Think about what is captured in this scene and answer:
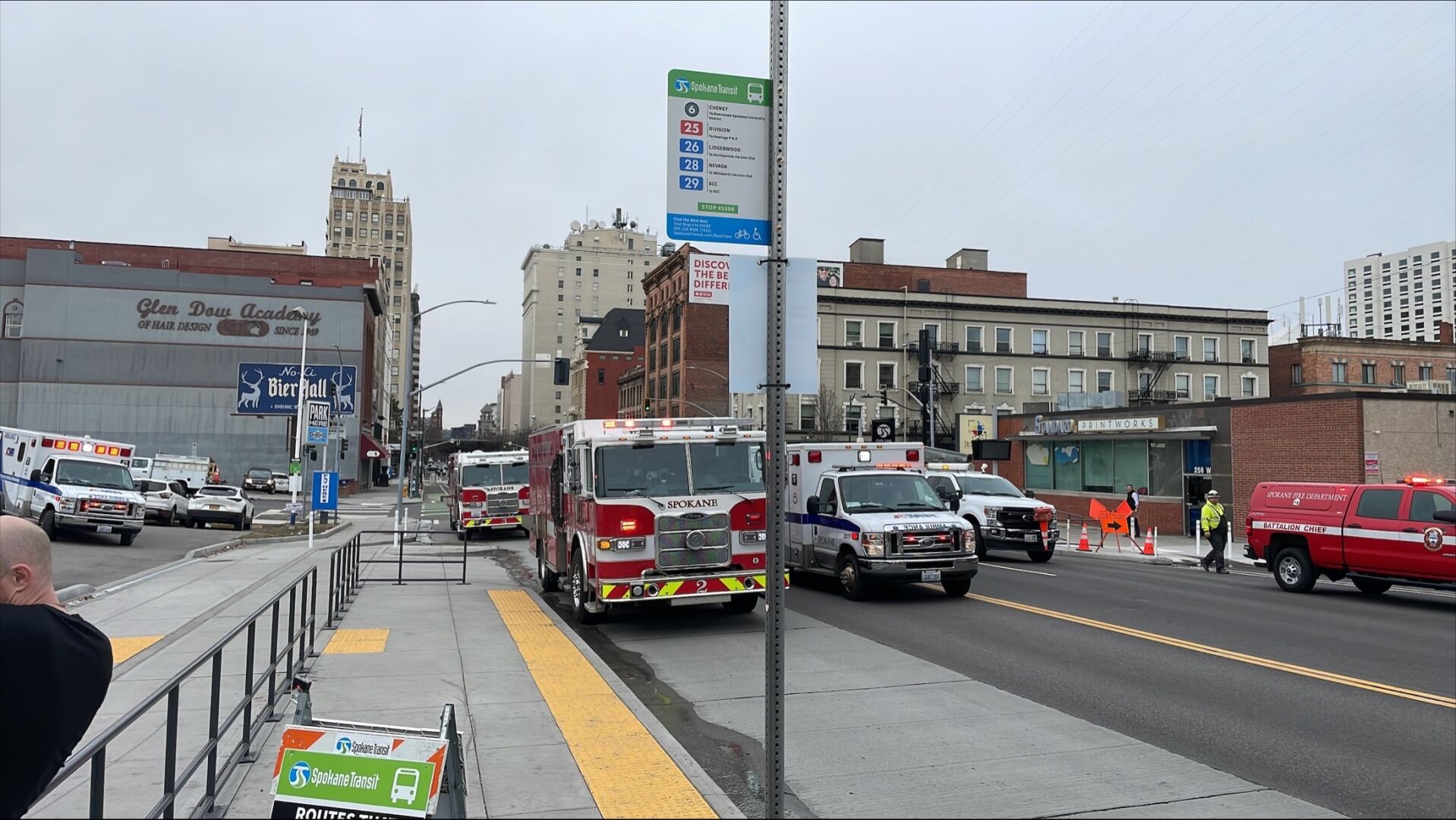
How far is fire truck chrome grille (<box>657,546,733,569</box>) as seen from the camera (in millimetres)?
12172

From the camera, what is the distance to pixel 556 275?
162 meters

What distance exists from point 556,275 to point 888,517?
152 meters

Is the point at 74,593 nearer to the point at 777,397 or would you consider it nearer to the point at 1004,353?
the point at 777,397

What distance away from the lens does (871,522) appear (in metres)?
15.3

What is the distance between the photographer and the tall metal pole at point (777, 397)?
4.10m

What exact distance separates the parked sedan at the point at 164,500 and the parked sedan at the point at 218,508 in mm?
443

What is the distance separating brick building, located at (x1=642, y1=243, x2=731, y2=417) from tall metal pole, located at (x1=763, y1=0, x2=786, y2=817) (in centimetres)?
6775

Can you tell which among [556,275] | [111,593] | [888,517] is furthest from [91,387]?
[556,275]

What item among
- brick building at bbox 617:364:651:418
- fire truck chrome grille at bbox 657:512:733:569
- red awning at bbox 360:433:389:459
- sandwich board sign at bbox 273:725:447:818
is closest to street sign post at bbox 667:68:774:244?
sandwich board sign at bbox 273:725:447:818

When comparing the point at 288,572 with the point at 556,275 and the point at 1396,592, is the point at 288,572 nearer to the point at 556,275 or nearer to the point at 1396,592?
the point at 1396,592

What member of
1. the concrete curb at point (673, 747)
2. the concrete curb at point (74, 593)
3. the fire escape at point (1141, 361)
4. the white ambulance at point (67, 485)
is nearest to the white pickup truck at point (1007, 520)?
the concrete curb at point (673, 747)

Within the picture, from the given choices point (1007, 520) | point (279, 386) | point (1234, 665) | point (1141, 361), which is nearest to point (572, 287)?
point (1141, 361)

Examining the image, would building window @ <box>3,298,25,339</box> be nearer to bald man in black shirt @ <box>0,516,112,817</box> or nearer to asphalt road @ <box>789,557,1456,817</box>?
asphalt road @ <box>789,557,1456,817</box>

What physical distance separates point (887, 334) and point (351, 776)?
225 feet
